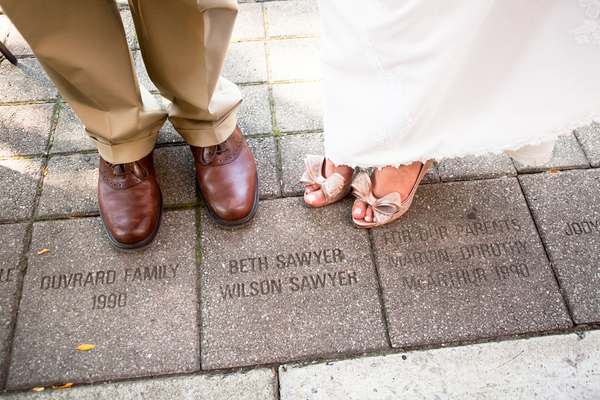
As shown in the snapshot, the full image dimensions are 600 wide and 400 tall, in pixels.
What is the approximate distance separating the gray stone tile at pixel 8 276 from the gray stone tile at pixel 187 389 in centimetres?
24

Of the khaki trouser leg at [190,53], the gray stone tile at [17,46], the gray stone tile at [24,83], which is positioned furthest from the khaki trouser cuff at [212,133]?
the gray stone tile at [17,46]

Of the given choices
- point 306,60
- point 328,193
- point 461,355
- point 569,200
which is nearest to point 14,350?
point 328,193

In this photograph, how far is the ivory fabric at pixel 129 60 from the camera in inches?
46.8

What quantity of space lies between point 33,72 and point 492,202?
2757 millimetres

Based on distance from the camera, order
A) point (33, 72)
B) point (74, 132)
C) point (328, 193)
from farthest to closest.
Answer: point (33, 72)
point (74, 132)
point (328, 193)

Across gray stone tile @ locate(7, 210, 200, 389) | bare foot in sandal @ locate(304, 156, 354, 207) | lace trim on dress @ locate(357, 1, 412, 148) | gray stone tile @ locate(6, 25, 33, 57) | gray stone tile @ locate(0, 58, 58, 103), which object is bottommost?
gray stone tile @ locate(7, 210, 200, 389)

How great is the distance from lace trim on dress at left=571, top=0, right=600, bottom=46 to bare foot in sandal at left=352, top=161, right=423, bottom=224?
742mm

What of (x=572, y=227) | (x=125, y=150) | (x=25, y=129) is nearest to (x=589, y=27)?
(x=572, y=227)

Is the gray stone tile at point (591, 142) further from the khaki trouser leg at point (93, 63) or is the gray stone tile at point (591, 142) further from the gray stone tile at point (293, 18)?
the khaki trouser leg at point (93, 63)

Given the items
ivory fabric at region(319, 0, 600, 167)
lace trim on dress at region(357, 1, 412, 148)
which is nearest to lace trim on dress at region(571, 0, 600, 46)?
ivory fabric at region(319, 0, 600, 167)

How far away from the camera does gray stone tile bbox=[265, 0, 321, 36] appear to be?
254 centimetres

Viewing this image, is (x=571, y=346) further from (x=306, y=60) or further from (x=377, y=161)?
(x=306, y=60)

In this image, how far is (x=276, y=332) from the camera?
1.61 metres

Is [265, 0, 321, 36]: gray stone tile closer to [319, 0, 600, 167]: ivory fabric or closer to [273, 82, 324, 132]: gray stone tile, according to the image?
[273, 82, 324, 132]: gray stone tile
